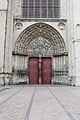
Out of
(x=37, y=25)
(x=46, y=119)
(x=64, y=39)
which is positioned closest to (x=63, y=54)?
(x=64, y=39)

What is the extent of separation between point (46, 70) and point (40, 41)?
7.82 feet

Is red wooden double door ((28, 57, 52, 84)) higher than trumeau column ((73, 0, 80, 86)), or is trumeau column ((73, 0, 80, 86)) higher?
trumeau column ((73, 0, 80, 86))

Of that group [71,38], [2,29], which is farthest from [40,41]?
[2,29]

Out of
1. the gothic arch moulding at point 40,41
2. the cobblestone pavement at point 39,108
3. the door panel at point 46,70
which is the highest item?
the gothic arch moulding at point 40,41

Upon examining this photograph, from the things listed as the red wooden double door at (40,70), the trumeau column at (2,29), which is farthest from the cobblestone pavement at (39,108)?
the red wooden double door at (40,70)

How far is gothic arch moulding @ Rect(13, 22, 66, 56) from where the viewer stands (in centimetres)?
1339

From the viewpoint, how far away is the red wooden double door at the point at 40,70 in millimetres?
13578

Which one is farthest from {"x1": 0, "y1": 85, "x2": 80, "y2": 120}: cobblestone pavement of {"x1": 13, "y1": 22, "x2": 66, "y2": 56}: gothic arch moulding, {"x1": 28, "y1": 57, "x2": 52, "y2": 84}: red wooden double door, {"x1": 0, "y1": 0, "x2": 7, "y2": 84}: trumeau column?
{"x1": 13, "y1": 22, "x2": 66, "y2": 56}: gothic arch moulding

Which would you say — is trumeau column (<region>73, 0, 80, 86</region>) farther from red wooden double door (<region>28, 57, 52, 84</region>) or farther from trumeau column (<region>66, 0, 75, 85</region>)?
red wooden double door (<region>28, 57, 52, 84</region>)

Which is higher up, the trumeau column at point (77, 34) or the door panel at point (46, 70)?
the trumeau column at point (77, 34)

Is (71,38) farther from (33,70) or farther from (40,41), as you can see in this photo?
(33,70)

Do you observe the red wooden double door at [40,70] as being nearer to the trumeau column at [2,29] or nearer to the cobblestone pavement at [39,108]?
the trumeau column at [2,29]

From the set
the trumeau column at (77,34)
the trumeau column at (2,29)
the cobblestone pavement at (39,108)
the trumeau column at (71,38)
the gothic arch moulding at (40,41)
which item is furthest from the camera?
the gothic arch moulding at (40,41)

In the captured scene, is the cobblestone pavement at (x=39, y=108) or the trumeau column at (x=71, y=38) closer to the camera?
the cobblestone pavement at (x=39, y=108)
